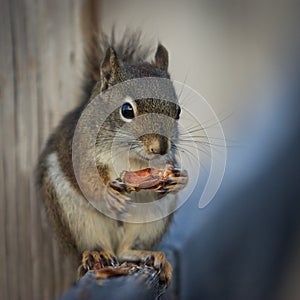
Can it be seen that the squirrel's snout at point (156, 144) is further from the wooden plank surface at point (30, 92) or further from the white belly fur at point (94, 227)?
the wooden plank surface at point (30, 92)

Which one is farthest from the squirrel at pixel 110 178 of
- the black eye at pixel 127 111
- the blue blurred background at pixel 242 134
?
the blue blurred background at pixel 242 134

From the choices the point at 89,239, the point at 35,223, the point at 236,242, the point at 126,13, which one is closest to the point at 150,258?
the point at 89,239

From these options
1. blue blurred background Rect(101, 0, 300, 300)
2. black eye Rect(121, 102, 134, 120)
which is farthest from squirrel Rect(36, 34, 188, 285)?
blue blurred background Rect(101, 0, 300, 300)

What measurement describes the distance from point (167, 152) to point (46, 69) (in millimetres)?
569

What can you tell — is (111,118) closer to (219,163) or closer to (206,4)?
(219,163)

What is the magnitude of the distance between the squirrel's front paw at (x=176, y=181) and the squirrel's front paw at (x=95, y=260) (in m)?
0.19

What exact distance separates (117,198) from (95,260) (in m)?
0.12

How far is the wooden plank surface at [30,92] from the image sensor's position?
152 cm

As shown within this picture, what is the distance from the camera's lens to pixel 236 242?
4.60 feet

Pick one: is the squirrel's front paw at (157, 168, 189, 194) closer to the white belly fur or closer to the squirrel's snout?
the squirrel's snout

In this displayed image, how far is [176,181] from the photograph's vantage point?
107 centimetres

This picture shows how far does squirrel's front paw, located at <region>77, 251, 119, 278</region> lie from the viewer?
3.89ft

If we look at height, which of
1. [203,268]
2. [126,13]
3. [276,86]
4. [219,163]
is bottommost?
[203,268]

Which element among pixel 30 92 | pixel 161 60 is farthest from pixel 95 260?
pixel 30 92
